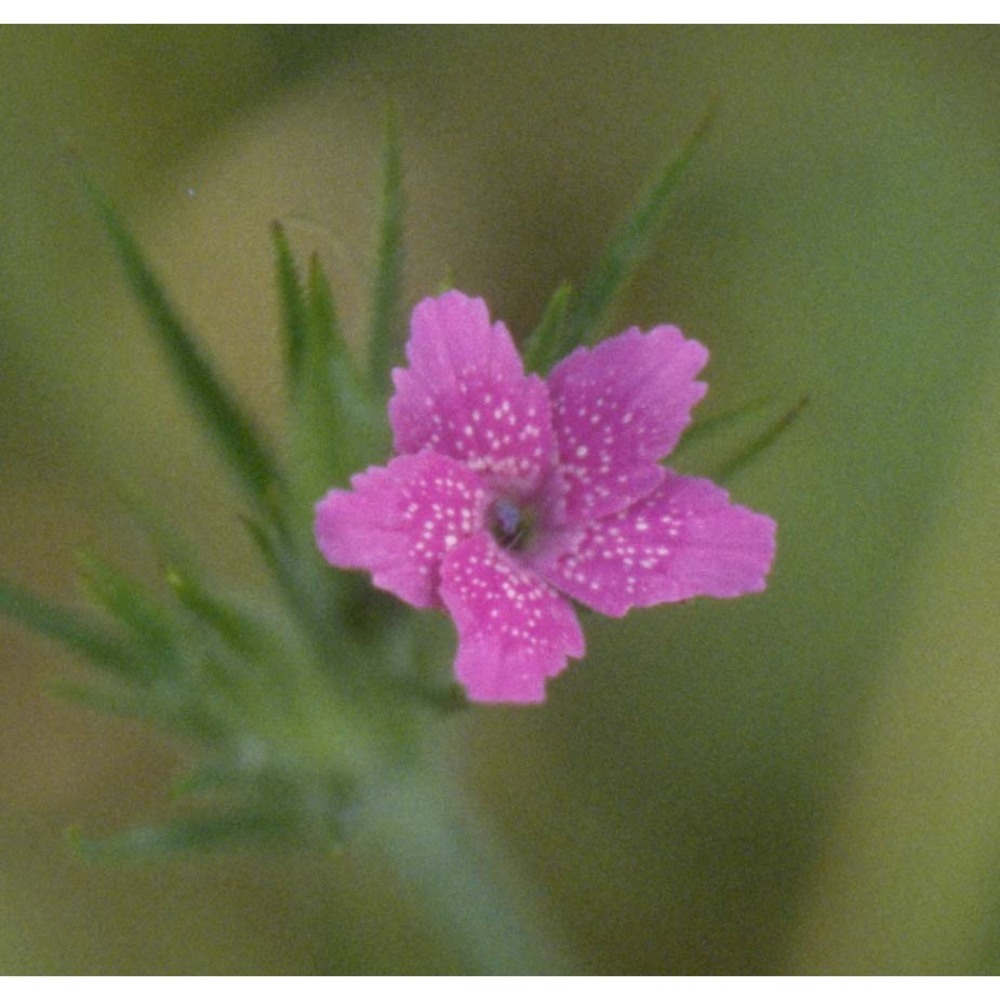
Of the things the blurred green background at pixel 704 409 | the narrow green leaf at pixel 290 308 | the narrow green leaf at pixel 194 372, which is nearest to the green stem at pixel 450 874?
the blurred green background at pixel 704 409

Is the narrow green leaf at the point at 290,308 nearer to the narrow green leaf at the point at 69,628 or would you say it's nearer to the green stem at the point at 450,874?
the narrow green leaf at the point at 69,628

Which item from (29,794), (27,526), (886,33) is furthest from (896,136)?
Result: (29,794)

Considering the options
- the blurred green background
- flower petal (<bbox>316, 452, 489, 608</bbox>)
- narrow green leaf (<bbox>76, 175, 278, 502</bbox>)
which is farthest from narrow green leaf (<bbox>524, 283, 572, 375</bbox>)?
the blurred green background

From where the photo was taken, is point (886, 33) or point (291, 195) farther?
point (886, 33)

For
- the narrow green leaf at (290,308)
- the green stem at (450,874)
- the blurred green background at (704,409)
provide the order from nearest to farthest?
the narrow green leaf at (290,308)
the green stem at (450,874)
the blurred green background at (704,409)

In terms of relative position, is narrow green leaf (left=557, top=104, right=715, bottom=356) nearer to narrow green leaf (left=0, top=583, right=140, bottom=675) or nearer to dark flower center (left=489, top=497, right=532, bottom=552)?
dark flower center (left=489, top=497, right=532, bottom=552)

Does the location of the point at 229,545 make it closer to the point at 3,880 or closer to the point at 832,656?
the point at 3,880

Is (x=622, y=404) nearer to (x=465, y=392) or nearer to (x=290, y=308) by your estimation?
(x=465, y=392)
